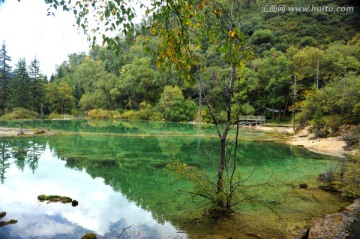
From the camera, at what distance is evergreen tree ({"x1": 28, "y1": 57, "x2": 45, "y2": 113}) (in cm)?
5228

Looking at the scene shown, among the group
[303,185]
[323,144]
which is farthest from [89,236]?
[323,144]

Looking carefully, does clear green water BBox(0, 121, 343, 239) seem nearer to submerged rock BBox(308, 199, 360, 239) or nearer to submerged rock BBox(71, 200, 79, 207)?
submerged rock BBox(71, 200, 79, 207)

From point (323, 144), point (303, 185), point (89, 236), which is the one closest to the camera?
point (89, 236)

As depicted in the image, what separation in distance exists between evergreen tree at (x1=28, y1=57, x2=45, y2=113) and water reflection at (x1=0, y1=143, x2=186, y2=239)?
43.6 meters

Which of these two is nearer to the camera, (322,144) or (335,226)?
(335,226)

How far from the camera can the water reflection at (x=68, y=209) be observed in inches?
286

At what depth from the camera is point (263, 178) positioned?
13.0 m

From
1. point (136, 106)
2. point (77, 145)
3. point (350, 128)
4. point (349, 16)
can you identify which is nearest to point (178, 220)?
point (77, 145)

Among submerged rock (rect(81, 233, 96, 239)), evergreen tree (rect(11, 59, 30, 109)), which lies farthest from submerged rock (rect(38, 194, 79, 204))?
evergreen tree (rect(11, 59, 30, 109))

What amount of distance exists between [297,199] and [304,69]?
3845cm

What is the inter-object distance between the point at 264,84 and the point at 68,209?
43180 mm

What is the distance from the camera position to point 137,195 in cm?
1040

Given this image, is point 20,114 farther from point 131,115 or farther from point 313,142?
point 313,142

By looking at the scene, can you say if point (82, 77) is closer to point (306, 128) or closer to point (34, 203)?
point (306, 128)
